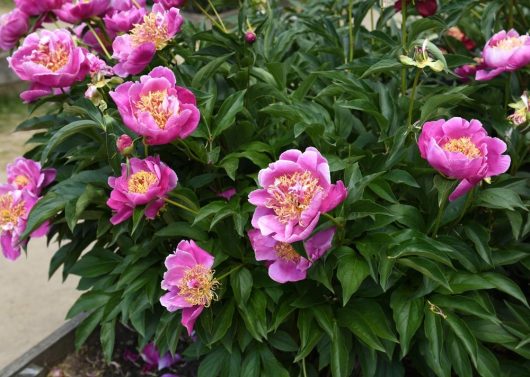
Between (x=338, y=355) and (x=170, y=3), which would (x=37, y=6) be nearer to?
(x=170, y=3)

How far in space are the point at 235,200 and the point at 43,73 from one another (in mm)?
446

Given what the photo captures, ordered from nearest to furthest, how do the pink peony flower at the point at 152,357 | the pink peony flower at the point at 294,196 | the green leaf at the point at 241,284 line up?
the pink peony flower at the point at 294,196
the green leaf at the point at 241,284
the pink peony flower at the point at 152,357

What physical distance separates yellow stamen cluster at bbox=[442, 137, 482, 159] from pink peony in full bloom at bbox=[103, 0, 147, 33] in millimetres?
736

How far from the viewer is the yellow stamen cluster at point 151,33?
1.19 meters

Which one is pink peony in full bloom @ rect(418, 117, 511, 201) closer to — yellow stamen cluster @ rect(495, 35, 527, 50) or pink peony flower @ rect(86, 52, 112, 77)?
yellow stamen cluster @ rect(495, 35, 527, 50)

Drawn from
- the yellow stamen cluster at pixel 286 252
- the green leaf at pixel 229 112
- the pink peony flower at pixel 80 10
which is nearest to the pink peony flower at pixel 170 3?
the pink peony flower at pixel 80 10

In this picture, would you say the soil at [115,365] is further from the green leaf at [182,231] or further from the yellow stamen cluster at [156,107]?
the yellow stamen cluster at [156,107]

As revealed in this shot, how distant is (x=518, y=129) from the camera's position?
112cm

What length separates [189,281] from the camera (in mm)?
1013

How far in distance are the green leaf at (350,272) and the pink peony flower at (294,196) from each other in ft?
0.43

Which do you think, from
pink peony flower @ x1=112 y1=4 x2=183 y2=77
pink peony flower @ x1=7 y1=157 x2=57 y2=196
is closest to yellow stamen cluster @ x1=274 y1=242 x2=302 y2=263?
pink peony flower @ x1=112 y1=4 x2=183 y2=77

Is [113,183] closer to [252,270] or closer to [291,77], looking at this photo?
[252,270]

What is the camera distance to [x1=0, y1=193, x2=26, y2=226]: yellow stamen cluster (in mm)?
1225

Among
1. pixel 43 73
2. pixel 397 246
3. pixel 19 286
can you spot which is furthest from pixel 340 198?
pixel 19 286
